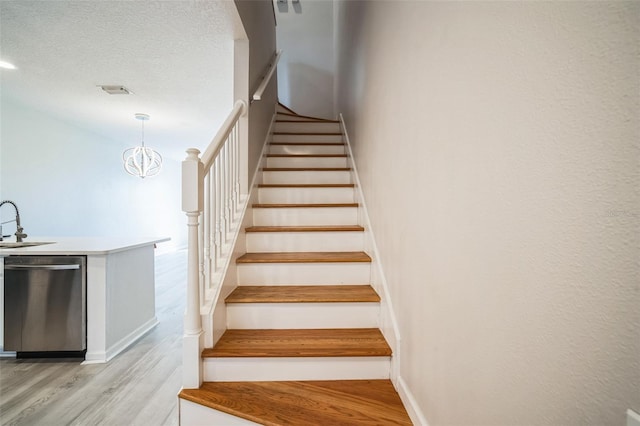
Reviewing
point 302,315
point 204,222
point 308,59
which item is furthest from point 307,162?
point 308,59

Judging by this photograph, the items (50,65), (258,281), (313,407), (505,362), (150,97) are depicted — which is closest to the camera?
(505,362)

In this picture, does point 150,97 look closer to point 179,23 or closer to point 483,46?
point 179,23

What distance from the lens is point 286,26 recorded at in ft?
16.5

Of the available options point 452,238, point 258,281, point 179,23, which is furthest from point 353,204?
point 179,23

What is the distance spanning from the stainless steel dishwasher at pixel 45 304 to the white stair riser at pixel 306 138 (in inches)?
85.0

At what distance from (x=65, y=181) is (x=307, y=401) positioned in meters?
4.97

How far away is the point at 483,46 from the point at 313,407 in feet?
4.31

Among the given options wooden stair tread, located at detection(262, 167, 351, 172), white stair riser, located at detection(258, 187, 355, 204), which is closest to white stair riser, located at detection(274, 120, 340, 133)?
wooden stair tread, located at detection(262, 167, 351, 172)

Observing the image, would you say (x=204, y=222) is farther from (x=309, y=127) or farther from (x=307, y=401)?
(x=309, y=127)

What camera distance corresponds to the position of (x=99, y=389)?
171 cm

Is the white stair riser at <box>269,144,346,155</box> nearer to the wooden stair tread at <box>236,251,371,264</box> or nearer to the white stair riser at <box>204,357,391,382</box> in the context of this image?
the wooden stair tread at <box>236,251,371,264</box>

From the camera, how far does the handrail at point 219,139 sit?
1338 millimetres

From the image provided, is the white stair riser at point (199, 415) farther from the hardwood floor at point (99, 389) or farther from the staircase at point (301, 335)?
the hardwood floor at point (99, 389)

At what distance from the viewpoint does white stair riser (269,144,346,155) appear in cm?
300
